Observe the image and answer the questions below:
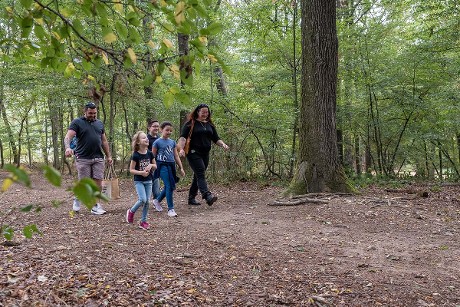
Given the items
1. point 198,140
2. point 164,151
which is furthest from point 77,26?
point 198,140

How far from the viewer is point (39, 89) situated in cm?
1209

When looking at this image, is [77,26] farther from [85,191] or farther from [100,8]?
[85,191]

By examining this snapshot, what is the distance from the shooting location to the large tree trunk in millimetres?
7078

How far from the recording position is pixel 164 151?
656cm

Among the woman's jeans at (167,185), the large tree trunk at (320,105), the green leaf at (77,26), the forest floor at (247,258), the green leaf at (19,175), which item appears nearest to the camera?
the green leaf at (19,175)

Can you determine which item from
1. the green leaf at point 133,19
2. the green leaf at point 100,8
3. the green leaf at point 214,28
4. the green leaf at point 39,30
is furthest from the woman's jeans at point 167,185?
the green leaf at point 214,28

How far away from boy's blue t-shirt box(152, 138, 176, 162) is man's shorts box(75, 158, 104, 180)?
1.03 m

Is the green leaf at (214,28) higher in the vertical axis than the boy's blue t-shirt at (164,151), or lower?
higher

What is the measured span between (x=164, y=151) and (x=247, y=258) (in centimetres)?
306

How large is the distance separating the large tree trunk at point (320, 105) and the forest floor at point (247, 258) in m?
0.52

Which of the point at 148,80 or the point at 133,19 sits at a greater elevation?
the point at 133,19

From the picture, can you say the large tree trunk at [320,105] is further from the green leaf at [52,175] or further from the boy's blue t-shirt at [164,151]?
the green leaf at [52,175]

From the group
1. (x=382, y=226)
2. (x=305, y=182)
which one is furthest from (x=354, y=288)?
(x=305, y=182)

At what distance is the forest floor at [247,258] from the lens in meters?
3.06
